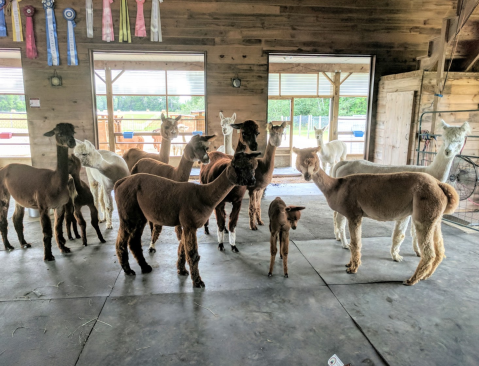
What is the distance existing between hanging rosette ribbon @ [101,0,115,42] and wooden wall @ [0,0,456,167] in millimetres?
117

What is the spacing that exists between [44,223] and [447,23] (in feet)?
24.2

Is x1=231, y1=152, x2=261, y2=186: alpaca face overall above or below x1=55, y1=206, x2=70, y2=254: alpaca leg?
above

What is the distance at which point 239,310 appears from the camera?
2.94 meters

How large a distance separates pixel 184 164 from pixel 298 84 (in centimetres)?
935

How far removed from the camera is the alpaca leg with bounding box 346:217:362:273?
356 cm

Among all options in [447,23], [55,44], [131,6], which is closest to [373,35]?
[447,23]

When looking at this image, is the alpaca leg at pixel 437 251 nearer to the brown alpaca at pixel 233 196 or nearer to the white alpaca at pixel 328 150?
the brown alpaca at pixel 233 196

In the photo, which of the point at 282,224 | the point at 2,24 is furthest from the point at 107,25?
the point at 282,224

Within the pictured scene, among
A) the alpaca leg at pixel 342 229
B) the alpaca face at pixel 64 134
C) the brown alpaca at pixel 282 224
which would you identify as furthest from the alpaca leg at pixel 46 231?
the alpaca leg at pixel 342 229

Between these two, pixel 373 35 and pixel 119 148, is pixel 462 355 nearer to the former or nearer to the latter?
pixel 373 35

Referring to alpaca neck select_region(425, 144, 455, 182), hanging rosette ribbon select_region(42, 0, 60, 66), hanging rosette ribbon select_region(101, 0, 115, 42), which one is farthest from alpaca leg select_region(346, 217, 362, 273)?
hanging rosette ribbon select_region(42, 0, 60, 66)

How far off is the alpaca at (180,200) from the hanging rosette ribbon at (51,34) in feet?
15.6

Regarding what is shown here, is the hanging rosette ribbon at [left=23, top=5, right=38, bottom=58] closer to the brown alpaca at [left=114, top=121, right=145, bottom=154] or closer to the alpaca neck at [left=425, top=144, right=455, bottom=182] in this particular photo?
the brown alpaca at [left=114, top=121, right=145, bottom=154]

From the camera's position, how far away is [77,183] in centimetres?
430
